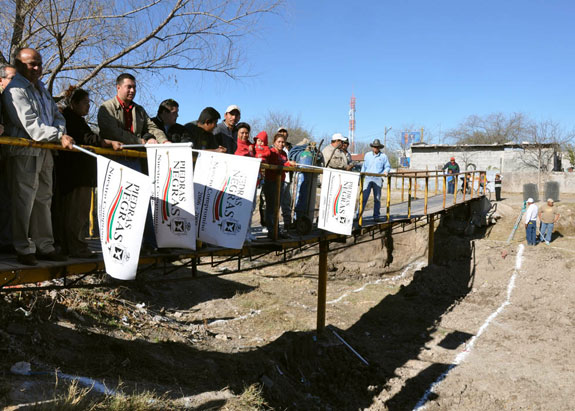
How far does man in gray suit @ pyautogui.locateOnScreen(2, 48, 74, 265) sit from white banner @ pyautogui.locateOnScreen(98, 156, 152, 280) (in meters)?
0.44

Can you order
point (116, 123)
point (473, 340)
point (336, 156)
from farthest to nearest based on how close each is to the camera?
point (473, 340) → point (336, 156) → point (116, 123)

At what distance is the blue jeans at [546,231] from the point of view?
15359 mm

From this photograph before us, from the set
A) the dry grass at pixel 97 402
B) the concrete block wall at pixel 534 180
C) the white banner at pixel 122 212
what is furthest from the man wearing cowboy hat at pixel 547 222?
the white banner at pixel 122 212

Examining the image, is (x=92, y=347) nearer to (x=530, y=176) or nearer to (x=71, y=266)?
(x=71, y=266)

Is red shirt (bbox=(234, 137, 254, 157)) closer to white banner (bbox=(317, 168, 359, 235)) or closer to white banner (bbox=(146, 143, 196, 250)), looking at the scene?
white banner (bbox=(317, 168, 359, 235))

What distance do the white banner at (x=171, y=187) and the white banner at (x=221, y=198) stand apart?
0.35 metres

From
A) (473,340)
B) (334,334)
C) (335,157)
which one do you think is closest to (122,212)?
(335,157)

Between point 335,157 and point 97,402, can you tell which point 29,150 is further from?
point 335,157

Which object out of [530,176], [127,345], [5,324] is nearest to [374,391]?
[127,345]

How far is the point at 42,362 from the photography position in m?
5.61

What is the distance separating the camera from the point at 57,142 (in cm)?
385

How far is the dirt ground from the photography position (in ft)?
20.3

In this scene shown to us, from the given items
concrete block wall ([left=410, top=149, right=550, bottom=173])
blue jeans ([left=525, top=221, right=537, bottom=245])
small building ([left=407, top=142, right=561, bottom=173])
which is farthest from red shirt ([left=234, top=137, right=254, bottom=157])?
concrete block wall ([left=410, top=149, right=550, bottom=173])

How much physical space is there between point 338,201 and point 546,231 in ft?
37.3
